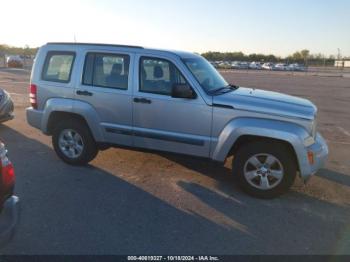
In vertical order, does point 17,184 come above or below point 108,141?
below

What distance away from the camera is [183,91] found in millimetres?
5219

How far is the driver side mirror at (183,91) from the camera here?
17.1 feet

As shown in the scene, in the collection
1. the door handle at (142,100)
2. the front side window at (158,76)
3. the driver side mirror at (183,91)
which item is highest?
the front side window at (158,76)

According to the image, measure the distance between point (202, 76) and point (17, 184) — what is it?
318cm

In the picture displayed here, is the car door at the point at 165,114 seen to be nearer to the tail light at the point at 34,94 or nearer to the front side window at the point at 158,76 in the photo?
the front side window at the point at 158,76

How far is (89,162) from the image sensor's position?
646cm

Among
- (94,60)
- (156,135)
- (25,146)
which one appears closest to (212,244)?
(156,135)

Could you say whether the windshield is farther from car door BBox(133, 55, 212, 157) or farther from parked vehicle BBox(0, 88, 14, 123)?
parked vehicle BBox(0, 88, 14, 123)

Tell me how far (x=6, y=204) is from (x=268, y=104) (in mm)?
3496

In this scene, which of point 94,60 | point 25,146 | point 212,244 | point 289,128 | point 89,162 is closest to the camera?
point 212,244

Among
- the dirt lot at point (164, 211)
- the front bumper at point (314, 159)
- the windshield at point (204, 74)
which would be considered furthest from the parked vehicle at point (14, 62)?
the front bumper at point (314, 159)

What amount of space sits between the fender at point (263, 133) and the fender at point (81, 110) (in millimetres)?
2007

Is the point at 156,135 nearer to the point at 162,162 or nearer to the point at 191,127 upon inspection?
the point at 191,127

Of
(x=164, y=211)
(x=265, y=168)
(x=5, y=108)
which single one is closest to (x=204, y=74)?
(x=265, y=168)
